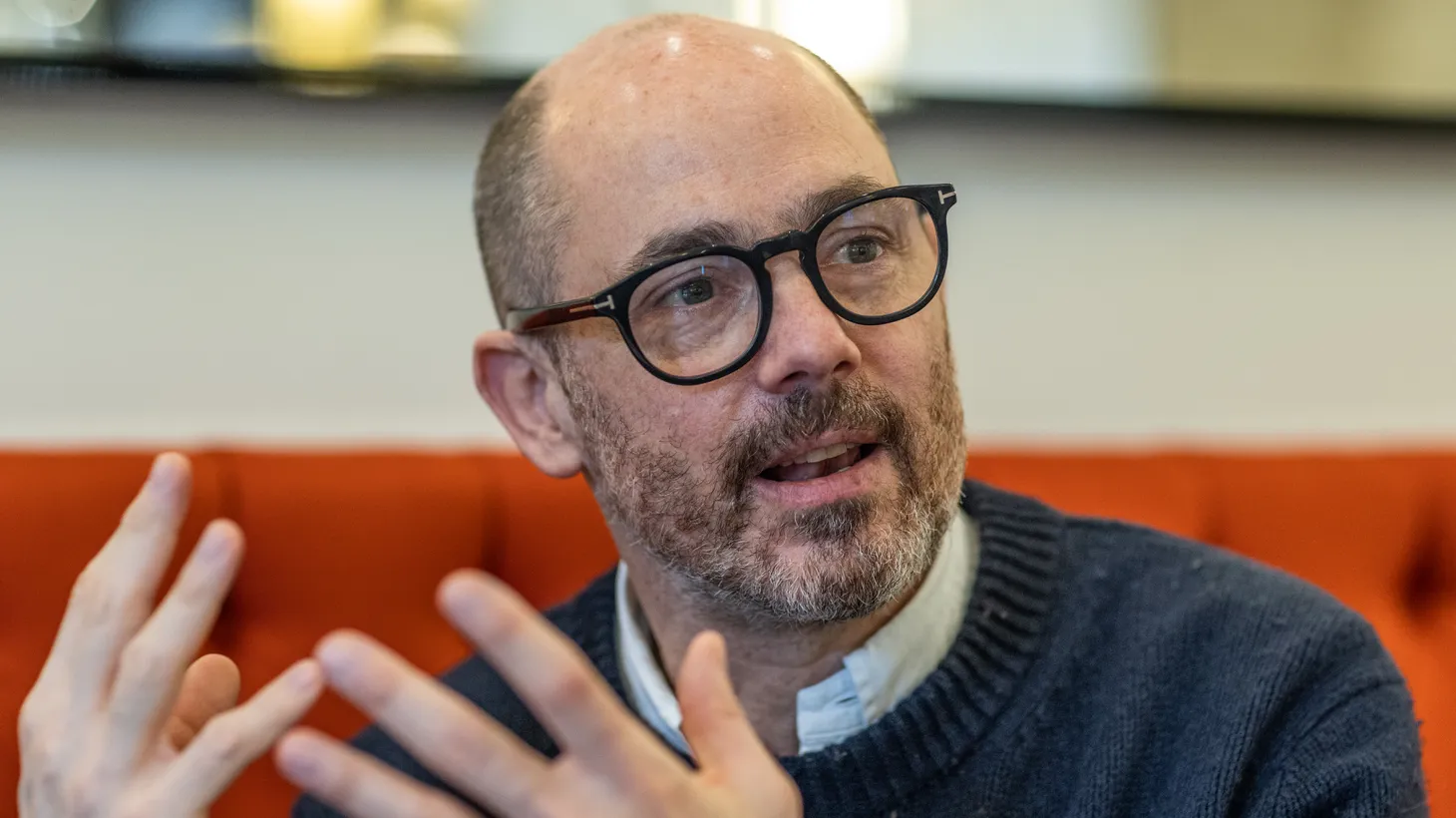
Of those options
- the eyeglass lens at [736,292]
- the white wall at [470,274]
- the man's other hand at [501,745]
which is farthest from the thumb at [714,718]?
the white wall at [470,274]

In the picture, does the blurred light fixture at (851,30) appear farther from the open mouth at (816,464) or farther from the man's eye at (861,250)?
the open mouth at (816,464)

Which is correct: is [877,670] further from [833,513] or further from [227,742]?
[227,742]

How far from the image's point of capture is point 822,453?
89cm

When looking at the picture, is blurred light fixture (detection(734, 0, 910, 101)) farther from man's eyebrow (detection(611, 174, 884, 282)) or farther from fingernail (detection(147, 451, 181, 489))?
fingernail (detection(147, 451, 181, 489))

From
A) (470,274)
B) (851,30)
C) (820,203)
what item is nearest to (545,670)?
(820,203)

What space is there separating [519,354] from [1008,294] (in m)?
0.68

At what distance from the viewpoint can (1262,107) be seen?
1.44 metres

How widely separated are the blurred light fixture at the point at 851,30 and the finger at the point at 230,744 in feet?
3.20

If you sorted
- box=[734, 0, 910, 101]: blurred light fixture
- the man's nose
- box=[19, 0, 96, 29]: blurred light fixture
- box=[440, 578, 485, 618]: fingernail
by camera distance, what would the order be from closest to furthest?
box=[440, 578, 485, 618]: fingernail < the man's nose < box=[19, 0, 96, 29]: blurred light fixture < box=[734, 0, 910, 101]: blurred light fixture

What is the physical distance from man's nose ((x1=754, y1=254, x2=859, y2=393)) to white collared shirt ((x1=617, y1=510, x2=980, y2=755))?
0.64 feet

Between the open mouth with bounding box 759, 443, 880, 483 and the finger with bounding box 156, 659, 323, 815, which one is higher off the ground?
the open mouth with bounding box 759, 443, 880, 483

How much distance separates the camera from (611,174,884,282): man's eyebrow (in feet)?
2.92

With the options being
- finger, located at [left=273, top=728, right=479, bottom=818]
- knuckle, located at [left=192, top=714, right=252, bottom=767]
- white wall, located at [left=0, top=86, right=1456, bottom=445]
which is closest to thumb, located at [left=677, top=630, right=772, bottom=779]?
finger, located at [left=273, top=728, right=479, bottom=818]

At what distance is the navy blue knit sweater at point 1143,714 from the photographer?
2.92 ft
